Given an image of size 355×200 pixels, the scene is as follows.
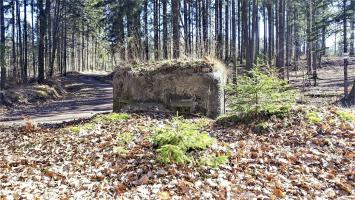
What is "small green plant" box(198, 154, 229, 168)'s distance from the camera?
4.95 metres

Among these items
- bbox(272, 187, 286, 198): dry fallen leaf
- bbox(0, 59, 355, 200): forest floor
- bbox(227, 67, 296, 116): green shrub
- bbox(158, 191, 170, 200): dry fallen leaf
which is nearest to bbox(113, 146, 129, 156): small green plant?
bbox(0, 59, 355, 200): forest floor

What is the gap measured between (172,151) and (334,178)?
2.18 metres

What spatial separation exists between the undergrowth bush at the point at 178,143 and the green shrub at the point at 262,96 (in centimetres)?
190

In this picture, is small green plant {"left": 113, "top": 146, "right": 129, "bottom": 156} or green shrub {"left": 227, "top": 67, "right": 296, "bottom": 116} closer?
small green plant {"left": 113, "top": 146, "right": 129, "bottom": 156}

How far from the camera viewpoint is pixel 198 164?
4945 mm

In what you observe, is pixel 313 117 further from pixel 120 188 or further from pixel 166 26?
pixel 166 26

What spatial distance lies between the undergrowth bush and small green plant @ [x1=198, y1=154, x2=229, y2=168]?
21 centimetres

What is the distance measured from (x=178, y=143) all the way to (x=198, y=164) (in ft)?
1.69

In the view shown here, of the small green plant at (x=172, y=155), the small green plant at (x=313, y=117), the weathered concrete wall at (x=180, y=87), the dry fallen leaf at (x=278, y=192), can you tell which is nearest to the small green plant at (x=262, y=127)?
the small green plant at (x=313, y=117)

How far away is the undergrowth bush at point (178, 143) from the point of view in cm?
503

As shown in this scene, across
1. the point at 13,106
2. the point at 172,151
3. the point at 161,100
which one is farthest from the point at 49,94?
the point at 172,151

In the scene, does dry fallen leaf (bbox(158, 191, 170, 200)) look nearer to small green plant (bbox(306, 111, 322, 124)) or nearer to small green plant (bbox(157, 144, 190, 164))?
small green plant (bbox(157, 144, 190, 164))

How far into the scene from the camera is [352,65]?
37250 mm

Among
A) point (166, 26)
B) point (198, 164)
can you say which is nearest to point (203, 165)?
point (198, 164)
